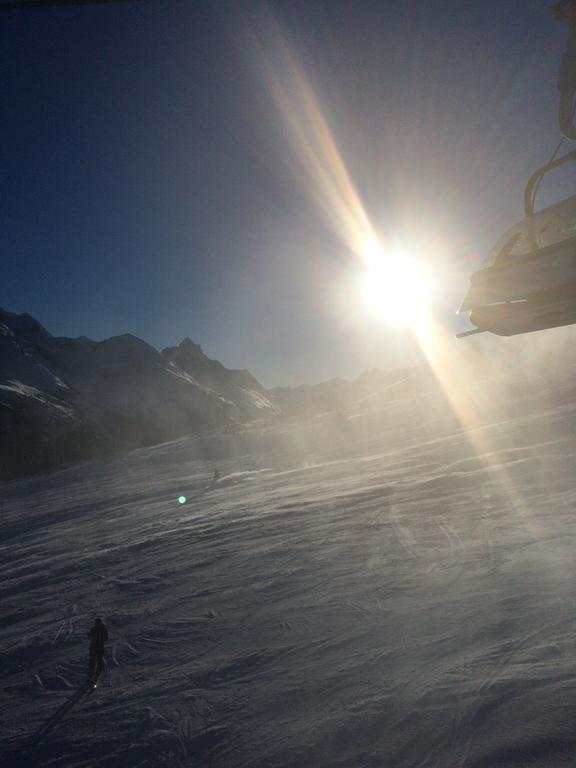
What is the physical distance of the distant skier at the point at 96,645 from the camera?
8.93 metres

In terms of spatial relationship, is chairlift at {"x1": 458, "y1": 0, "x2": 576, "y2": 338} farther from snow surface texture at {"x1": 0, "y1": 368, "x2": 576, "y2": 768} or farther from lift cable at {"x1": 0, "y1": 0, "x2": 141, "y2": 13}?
snow surface texture at {"x1": 0, "y1": 368, "x2": 576, "y2": 768}

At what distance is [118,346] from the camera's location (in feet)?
628

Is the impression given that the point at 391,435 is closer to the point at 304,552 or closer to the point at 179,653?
the point at 304,552

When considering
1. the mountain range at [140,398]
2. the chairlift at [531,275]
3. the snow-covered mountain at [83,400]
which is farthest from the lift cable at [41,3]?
the snow-covered mountain at [83,400]

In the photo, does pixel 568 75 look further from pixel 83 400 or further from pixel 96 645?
pixel 83 400

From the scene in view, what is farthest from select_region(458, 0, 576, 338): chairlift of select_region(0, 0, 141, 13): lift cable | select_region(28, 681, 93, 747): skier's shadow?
select_region(28, 681, 93, 747): skier's shadow

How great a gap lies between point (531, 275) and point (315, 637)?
326 inches

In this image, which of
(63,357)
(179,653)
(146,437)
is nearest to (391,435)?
(179,653)

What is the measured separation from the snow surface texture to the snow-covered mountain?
293 feet

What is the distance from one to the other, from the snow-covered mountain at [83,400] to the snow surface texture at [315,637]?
293 feet

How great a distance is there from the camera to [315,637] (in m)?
9.45

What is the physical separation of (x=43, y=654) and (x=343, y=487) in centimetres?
1874

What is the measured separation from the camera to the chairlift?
4.29 m

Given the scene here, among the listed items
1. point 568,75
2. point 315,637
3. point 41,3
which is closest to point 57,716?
point 315,637
